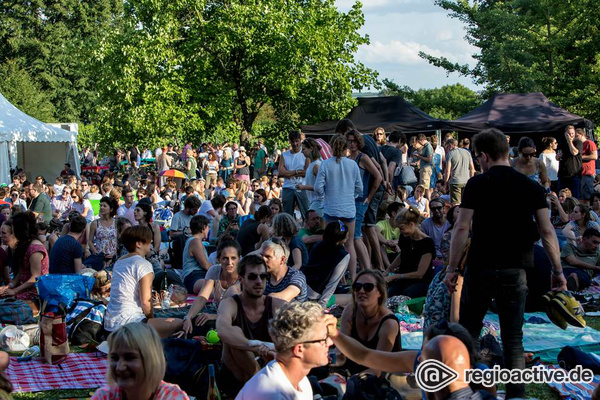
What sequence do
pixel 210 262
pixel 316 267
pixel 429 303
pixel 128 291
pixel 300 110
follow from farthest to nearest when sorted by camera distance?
1. pixel 300 110
2. pixel 210 262
3. pixel 316 267
4. pixel 128 291
5. pixel 429 303

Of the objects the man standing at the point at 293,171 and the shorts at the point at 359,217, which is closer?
the shorts at the point at 359,217

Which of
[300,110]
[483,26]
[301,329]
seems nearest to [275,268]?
[301,329]

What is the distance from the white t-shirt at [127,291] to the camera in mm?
6473

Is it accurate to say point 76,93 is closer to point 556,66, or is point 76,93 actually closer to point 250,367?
point 556,66

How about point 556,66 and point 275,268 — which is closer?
point 275,268

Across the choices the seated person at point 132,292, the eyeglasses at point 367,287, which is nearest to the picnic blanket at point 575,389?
the eyeglasses at point 367,287

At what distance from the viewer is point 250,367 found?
5281 mm

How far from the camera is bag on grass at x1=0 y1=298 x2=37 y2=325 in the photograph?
315 inches

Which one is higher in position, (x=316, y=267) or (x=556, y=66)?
(x=556, y=66)

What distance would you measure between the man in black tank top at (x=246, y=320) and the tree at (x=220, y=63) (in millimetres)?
20273

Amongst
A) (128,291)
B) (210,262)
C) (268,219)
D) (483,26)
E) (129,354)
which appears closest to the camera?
(129,354)

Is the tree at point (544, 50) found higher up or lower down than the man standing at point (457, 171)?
higher up

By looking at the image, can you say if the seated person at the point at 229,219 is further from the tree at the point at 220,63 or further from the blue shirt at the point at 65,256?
the tree at the point at 220,63

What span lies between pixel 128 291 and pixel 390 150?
6.32 m
